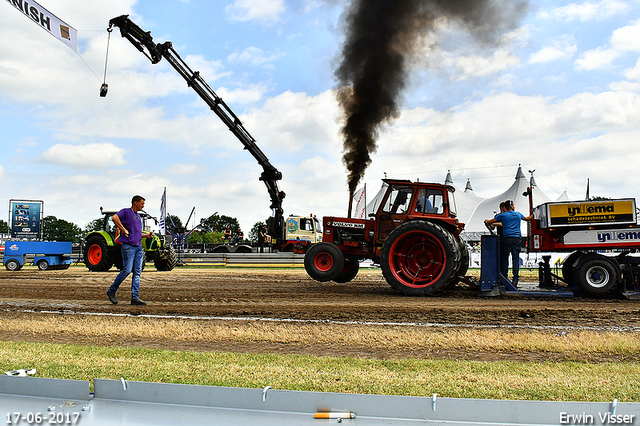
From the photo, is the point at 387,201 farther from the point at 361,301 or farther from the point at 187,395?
the point at 187,395

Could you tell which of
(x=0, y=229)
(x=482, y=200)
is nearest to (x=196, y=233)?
(x=0, y=229)

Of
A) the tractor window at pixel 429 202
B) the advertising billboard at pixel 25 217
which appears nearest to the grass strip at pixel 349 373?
the tractor window at pixel 429 202

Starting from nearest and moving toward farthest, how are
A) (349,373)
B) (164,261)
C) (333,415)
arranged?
(333,415) → (349,373) → (164,261)

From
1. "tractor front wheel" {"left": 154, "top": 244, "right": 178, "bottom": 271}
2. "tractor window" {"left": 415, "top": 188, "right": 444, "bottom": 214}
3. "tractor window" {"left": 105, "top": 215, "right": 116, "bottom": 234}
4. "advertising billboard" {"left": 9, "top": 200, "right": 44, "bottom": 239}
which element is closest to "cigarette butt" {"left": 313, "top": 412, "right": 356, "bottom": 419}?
"tractor window" {"left": 415, "top": 188, "right": 444, "bottom": 214}

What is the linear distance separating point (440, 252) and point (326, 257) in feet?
9.03

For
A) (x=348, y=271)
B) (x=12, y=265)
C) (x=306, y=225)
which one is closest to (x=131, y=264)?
(x=348, y=271)

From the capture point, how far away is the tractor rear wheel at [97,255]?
47.4 ft

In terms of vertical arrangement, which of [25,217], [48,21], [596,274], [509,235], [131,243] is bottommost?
[596,274]

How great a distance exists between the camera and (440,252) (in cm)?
747

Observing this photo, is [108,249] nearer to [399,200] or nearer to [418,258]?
[399,200]

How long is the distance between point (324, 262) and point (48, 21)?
665cm

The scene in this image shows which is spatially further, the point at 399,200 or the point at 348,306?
the point at 399,200

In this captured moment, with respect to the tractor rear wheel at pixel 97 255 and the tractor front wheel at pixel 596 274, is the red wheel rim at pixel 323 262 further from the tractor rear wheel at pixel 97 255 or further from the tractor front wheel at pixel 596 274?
the tractor rear wheel at pixel 97 255

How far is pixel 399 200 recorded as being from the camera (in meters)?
8.35
